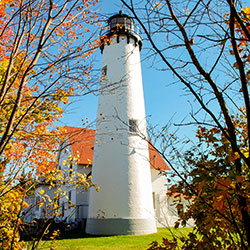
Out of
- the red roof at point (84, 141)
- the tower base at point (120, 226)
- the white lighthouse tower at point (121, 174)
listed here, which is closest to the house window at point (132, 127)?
the white lighthouse tower at point (121, 174)

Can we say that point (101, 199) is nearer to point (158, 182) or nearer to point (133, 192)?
point (133, 192)

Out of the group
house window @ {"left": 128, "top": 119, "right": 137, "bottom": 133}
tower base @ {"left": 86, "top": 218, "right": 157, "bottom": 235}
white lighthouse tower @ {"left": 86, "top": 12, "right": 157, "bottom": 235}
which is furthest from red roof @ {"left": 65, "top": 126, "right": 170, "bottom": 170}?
tower base @ {"left": 86, "top": 218, "right": 157, "bottom": 235}

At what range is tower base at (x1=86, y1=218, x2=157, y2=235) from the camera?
36.1 ft

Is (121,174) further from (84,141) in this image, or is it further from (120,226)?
(84,141)

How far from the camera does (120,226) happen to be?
434 inches

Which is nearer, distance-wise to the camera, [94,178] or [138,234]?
[138,234]

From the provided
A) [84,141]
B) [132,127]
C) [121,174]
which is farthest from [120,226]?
[132,127]

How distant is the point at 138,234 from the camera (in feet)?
36.2

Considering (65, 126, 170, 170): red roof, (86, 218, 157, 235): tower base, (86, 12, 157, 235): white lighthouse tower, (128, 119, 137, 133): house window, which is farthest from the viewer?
(86, 12, 157, 235): white lighthouse tower

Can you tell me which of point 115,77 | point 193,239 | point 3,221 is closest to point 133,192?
point 115,77

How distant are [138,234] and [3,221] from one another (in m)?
8.62

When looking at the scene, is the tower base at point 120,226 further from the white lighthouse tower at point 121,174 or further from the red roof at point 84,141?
the red roof at point 84,141

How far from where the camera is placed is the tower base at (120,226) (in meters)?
11.0

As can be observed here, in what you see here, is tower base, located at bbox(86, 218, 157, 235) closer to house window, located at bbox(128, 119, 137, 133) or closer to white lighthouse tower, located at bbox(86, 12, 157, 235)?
white lighthouse tower, located at bbox(86, 12, 157, 235)
